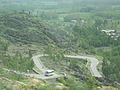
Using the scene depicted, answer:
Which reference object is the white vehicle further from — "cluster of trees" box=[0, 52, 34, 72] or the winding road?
"cluster of trees" box=[0, 52, 34, 72]

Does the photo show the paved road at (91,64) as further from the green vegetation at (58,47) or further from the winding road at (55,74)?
the green vegetation at (58,47)

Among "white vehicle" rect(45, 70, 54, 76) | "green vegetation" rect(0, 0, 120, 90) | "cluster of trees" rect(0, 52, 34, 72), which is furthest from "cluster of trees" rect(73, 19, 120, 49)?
"white vehicle" rect(45, 70, 54, 76)

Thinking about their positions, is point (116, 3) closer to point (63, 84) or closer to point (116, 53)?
point (116, 53)

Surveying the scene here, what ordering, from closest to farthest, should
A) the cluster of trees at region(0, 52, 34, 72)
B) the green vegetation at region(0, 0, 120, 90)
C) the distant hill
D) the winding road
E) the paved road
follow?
the green vegetation at region(0, 0, 120, 90) < the winding road < the cluster of trees at region(0, 52, 34, 72) < the paved road < the distant hill

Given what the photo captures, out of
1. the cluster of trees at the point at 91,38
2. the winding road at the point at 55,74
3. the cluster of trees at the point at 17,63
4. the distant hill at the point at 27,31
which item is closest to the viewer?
the winding road at the point at 55,74

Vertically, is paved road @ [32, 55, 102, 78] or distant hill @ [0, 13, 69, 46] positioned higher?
distant hill @ [0, 13, 69, 46]

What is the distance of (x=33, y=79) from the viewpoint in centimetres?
5753

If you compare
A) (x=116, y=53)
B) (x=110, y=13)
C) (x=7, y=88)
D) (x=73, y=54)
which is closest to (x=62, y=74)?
(x=7, y=88)

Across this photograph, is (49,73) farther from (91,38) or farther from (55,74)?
(91,38)

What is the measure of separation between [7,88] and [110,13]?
128 metres

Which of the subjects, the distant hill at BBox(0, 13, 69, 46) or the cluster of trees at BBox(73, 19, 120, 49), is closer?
the distant hill at BBox(0, 13, 69, 46)

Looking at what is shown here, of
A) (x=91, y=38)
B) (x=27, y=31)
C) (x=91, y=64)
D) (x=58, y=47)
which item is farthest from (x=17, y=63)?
(x=91, y=38)

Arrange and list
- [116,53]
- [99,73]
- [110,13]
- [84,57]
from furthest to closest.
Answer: [110,13]
[116,53]
[84,57]
[99,73]

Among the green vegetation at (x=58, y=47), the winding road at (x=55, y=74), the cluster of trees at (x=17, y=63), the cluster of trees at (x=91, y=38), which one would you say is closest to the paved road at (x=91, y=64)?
the winding road at (x=55, y=74)
